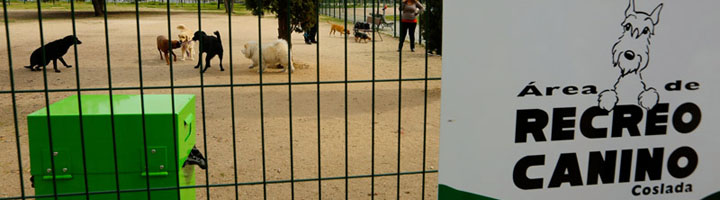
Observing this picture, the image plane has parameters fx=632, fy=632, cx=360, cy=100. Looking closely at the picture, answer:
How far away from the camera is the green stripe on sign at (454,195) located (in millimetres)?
2443

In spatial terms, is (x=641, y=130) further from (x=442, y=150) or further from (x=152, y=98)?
(x=152, y=98)

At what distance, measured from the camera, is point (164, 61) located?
15125 mm

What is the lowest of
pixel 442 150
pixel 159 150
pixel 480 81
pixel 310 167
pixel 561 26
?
pixel 310 167

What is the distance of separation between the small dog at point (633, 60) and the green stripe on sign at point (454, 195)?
0.61 metres

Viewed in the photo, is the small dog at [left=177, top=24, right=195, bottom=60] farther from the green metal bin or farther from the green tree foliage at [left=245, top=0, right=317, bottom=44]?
the green metal bin

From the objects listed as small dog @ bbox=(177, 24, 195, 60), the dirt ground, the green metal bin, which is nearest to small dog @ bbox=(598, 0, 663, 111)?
the dirt ground

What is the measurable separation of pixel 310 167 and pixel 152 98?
9.02ft

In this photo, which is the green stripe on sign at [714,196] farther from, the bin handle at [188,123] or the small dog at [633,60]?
the bin handle at [188,123]

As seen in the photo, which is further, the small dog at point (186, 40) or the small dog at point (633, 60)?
the small dog at point (186, 40)

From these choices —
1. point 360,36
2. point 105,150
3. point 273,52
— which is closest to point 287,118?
point 273,52

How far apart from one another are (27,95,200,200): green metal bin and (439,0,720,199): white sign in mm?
1657

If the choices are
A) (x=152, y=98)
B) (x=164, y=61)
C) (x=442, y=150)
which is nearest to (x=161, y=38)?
(x=164, y=61)

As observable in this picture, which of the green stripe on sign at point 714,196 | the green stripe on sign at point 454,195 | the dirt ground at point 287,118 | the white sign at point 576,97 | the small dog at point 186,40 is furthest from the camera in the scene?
the small dog at point 186,40

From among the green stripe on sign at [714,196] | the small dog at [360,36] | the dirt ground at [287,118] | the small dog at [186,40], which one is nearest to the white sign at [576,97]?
the green stripe on sign at [714,196]
